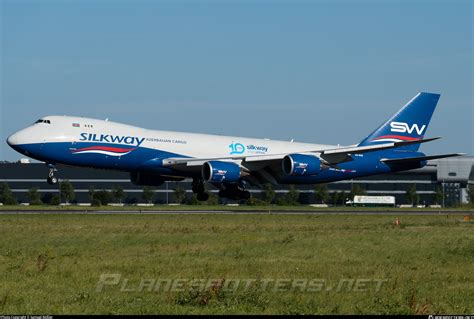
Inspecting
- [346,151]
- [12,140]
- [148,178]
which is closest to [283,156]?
[346,151]

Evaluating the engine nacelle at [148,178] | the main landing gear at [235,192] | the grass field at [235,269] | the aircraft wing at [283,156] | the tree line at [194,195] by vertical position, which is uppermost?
the aircraft wing at [283,156]

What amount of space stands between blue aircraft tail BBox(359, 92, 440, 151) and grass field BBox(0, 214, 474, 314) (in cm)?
3036

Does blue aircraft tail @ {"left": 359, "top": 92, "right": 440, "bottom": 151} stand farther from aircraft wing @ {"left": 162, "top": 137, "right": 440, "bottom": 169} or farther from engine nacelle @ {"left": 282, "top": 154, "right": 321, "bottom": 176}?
engine nacelle @ {"left": 282, "top": 154, "right": 321, "bottom": 176}

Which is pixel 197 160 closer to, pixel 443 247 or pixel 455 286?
pixel 443 247

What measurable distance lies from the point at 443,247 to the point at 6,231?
63.6 feet

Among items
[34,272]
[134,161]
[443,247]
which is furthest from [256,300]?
[134,161]

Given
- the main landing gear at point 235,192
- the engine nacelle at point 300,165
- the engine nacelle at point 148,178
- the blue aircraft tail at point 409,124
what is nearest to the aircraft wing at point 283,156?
the engine nacelle at point 300,165

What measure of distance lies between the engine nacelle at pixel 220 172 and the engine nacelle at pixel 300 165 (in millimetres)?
3511

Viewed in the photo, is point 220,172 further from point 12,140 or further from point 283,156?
point 12,140

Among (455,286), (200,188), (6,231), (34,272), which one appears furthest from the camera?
(200,188)

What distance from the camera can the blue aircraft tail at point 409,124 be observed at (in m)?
70.0

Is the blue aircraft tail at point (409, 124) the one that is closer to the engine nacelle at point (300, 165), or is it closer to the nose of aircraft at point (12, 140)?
the engine nacelle at point (300, 165)

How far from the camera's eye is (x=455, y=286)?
2016 cm

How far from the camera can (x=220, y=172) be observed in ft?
195
